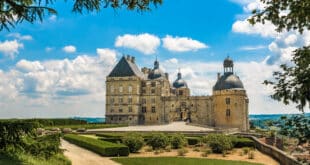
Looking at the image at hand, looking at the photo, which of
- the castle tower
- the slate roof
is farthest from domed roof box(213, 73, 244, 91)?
the slate roof

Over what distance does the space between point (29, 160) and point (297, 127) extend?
423 inches

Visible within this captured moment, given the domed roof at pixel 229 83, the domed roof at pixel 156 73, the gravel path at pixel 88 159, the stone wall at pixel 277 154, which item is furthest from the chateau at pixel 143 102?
the gravel path at pixel 88 159

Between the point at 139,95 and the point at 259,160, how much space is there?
4975 centimetres

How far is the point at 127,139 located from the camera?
78.9 ft

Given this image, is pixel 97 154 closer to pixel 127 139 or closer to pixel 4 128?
pixel 127 139

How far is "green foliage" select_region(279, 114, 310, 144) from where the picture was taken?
4.91m

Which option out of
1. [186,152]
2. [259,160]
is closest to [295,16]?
[259,160]

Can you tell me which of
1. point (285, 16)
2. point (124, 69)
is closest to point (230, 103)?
point (124, 69)

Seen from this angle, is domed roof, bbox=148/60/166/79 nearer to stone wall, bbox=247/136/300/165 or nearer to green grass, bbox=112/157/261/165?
stone wall, bbox=247/136/300/165

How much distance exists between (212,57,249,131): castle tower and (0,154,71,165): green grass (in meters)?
47.1

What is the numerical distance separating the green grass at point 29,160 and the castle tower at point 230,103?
154ft

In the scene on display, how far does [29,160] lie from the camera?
1341 cm

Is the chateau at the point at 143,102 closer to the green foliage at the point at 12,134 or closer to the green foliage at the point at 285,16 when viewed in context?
the green foliage at the point at 12,134

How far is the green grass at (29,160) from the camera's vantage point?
12.5 m
